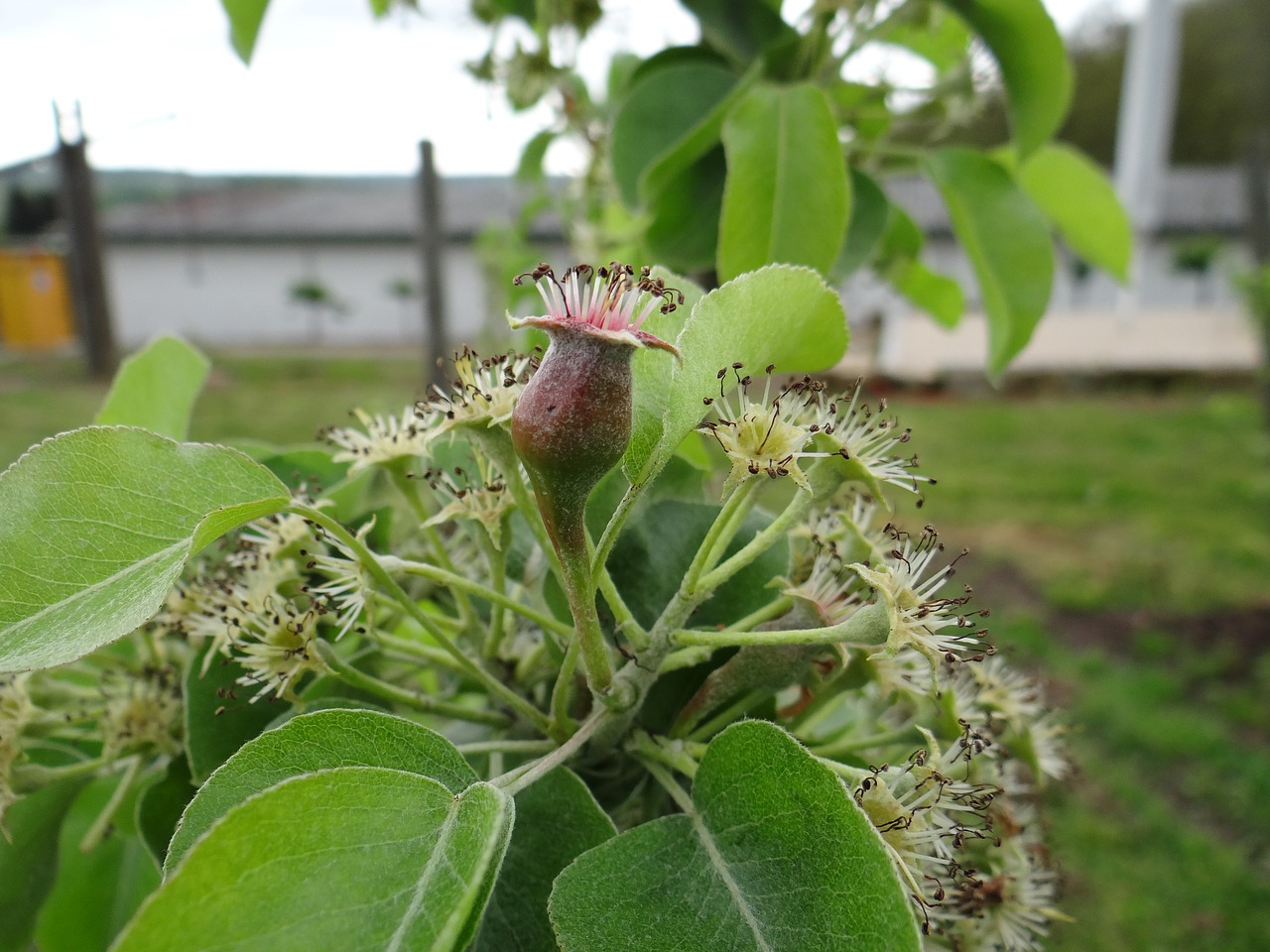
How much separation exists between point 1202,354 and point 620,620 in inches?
625

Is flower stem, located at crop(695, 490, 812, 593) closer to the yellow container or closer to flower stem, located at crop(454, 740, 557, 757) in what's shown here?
flower stem, located at crop(454, 740, 557, 757)

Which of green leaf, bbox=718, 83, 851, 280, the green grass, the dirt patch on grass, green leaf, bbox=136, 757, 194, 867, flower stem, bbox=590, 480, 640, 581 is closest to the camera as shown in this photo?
flower stem, bbox=590, 480, 640, 581

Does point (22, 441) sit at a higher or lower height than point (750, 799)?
lower

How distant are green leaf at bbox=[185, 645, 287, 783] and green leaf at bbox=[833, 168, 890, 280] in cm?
77

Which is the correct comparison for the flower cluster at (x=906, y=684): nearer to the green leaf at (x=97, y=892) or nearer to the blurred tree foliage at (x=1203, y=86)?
the green leaf at (x=97, y=892)

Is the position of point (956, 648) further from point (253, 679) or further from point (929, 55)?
point (929, 55)

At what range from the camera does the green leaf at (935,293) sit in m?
1.58

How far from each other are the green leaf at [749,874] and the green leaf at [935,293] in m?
1.15

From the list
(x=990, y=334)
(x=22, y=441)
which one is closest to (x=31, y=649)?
(x=990, y=334)

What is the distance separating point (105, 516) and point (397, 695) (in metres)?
0.22

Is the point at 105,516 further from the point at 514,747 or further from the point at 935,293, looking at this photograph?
the point at 935,293

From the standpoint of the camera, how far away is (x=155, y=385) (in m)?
0.89

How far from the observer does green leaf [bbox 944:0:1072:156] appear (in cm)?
109

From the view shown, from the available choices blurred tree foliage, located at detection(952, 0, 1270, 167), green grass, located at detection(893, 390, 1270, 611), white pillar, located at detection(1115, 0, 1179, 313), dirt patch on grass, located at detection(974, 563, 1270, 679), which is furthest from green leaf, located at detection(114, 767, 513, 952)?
blurred tree foliage, located at detection(952, 0, 1270, 167)
